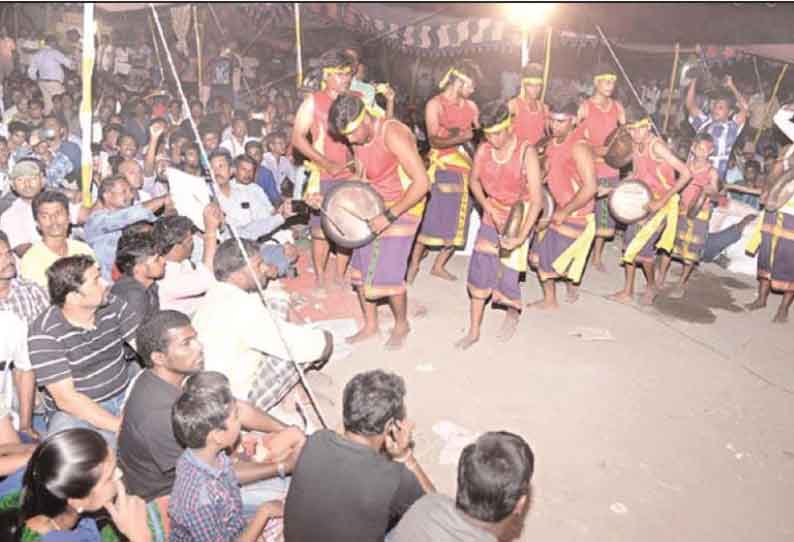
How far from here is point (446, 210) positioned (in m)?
7.12

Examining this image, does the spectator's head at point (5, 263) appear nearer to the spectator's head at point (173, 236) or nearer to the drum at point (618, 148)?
the spectator's head at point (173, 236)

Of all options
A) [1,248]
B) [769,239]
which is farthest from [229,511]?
[769,239]

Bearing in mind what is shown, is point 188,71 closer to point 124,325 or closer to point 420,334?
point 420,334

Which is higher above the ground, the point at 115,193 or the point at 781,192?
the point at 115,193

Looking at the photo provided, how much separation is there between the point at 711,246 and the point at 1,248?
777 cm

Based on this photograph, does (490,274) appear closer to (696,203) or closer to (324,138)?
(324,138)

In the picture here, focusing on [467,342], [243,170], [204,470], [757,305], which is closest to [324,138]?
[243,170]

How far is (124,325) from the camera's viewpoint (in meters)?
4.01

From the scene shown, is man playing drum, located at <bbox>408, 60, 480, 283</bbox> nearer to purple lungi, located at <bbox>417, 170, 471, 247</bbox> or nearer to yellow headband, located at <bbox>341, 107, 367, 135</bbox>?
purple lungi, located at <bbox>417, 170, 471, 247</bbox>

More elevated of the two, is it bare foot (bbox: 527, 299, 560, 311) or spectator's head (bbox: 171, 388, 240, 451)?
spectator's head (bbox: 171, 388, 240, 451)

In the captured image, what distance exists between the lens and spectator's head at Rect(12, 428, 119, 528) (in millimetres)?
2355

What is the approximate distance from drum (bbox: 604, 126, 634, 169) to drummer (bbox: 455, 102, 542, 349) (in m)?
2.06

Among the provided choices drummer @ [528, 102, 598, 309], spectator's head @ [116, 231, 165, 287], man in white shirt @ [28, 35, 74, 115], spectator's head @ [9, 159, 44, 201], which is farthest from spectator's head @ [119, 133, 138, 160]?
man in white shirt @ [28, 35, 74, 115]

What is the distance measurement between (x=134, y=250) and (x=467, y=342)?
2.76 metres
